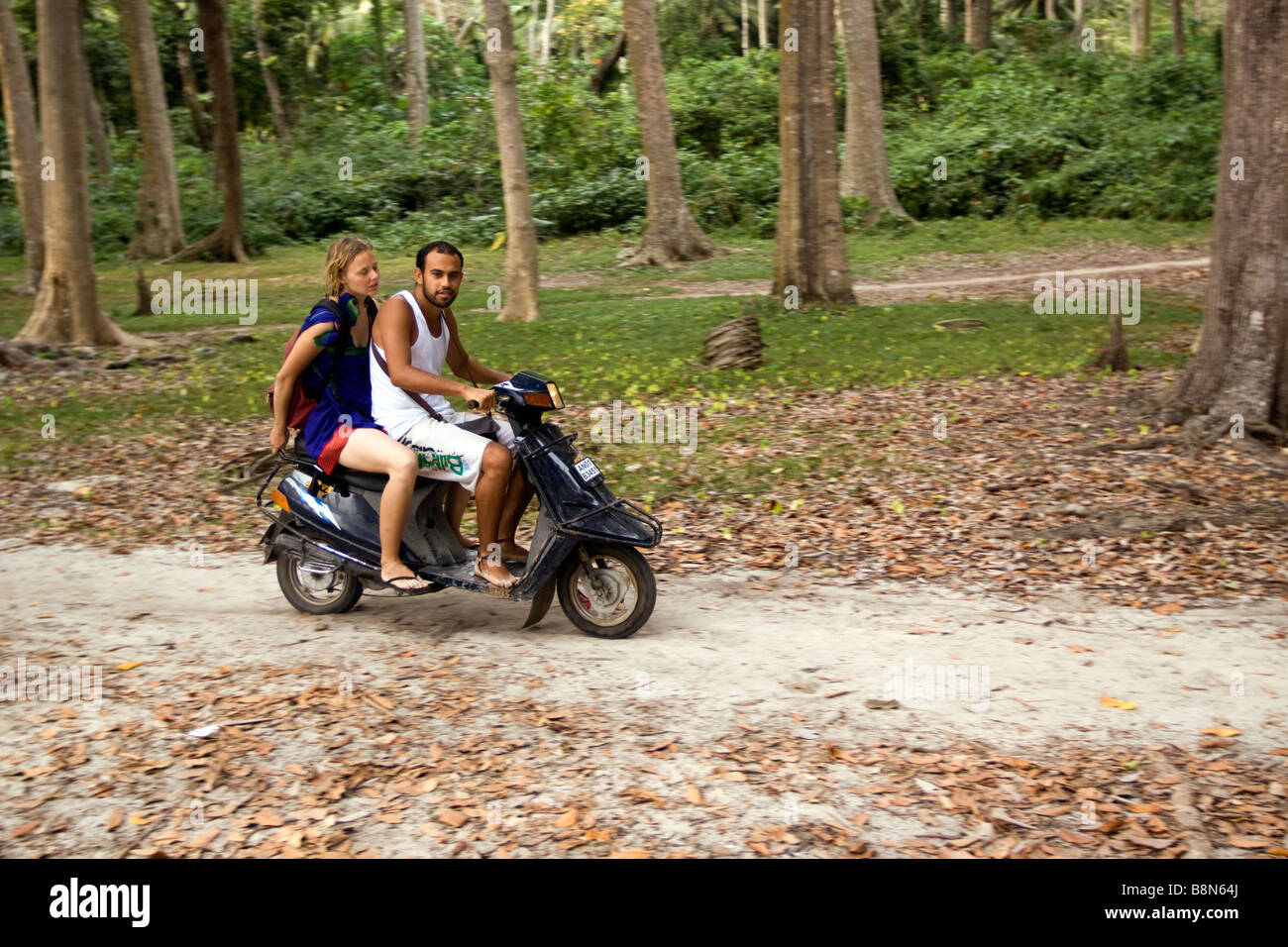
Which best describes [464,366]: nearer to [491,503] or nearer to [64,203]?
[491,503]

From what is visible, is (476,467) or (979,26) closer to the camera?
(476,467)

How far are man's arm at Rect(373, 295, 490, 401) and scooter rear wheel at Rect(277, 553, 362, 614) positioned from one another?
1265 millimetres

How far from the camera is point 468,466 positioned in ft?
19.5

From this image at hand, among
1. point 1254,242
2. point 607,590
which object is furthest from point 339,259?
point 1254,242

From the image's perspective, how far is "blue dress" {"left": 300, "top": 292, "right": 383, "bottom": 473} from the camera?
6164mm

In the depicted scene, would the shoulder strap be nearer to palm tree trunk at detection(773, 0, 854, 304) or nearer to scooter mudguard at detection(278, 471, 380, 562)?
scooter mudguard at detection(278, 471, 380, 562)

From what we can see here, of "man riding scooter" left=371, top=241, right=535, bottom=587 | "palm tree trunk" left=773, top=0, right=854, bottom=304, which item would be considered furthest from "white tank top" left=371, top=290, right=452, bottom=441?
"palm tree trunk" left=773, top=0, right=854, bottom=304

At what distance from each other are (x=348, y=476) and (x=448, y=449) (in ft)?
2.27

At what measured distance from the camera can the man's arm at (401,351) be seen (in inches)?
Answer: 228

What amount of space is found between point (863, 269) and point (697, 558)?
47.2 ft

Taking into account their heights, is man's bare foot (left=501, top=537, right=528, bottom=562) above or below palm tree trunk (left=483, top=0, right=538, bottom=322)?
below

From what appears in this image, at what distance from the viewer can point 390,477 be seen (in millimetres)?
5984

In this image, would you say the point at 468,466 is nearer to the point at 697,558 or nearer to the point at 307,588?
the point at 307,588

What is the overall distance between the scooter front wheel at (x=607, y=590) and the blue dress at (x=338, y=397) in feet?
4.22
